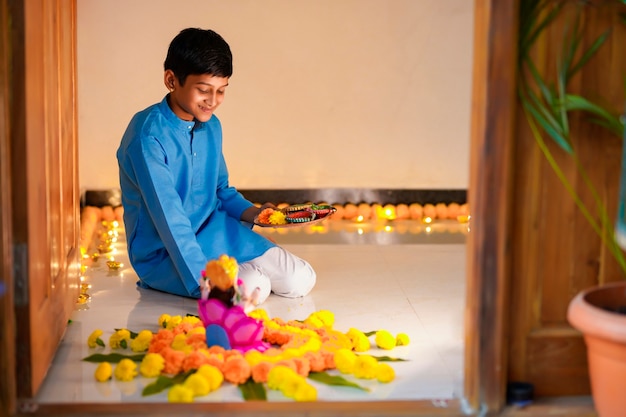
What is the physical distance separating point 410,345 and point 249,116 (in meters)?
3.14

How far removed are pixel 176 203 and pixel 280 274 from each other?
1.89ft

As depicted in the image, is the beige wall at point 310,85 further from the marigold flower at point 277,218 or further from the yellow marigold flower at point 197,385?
the yellow marigold flower at point 197,385

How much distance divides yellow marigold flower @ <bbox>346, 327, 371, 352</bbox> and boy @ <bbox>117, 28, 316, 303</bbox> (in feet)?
2.47

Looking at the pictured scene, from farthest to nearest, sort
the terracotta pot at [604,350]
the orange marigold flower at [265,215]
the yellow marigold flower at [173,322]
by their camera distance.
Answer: the orange marigold flower at [265,215] < the yellow marigold flower at [173,322] < the terracotta pot at [604,350]

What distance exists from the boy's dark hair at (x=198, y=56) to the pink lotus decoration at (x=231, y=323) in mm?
1152

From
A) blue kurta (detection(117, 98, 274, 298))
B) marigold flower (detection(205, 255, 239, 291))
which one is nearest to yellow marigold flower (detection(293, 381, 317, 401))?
marigold flower (detection(205, 255, 239, 291))

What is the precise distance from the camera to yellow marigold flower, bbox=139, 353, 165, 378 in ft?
9.73

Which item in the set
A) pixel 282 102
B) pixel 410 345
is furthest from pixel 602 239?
pixel 282 102

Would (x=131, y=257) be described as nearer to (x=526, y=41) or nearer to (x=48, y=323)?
(x=48, y=323)

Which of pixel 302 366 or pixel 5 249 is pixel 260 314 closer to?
pixel 302 366

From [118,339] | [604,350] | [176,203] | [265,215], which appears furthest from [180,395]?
[265,215]

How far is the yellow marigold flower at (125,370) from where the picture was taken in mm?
2941

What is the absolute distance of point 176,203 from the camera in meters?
3.86

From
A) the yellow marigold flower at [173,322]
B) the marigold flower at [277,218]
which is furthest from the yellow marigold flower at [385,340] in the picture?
the marigold flower at [277,218]
